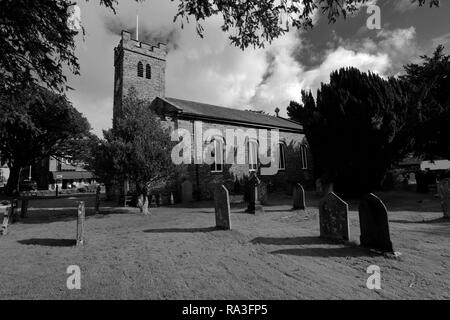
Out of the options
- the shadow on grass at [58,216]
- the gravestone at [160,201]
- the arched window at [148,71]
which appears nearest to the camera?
the shadow on grass at [58,216]

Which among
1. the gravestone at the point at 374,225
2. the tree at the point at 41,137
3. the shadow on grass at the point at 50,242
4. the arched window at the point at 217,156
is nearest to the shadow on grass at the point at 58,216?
the shadow on grass at the point at 50,242

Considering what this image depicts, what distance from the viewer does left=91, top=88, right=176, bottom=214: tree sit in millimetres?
12336

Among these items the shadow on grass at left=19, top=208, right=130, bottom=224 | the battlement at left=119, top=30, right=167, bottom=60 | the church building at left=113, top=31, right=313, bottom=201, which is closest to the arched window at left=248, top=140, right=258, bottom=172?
the church building at left=113, top=31, right=313, bottom=201

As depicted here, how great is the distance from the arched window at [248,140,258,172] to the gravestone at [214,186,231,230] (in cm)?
1353

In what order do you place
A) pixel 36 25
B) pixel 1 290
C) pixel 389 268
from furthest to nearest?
pixel 36 25 < pixel 389 268 < pixel 1 290

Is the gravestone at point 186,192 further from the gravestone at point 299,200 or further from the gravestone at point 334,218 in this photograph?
the gravestone at point 334,218

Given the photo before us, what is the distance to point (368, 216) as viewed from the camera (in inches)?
234

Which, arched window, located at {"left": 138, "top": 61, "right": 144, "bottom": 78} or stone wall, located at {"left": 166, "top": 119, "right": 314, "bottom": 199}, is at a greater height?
arched window, located at {"left": 138, "top": 61, "right": 144, "bottom": 78}

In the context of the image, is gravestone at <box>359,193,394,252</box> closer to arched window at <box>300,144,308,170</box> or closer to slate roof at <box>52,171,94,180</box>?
arched window at <box>300,144,308,170</box>

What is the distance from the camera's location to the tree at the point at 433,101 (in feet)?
66.2

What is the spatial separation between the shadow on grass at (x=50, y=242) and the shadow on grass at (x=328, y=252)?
5.86 metres
